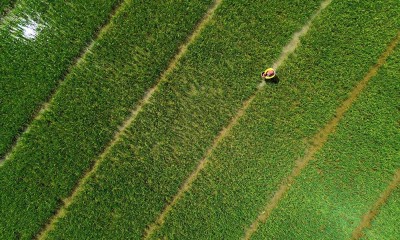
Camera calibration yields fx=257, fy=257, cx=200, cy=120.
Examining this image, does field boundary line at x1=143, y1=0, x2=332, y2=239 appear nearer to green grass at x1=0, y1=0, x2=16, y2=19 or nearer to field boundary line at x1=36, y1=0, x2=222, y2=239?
field boundary line at x1=36, y1=0, x2=222, y2=239

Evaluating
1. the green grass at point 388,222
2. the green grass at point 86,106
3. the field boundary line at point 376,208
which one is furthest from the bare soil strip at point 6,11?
the green grass at point 388,222

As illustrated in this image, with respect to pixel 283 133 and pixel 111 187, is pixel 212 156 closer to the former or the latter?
pixel 283 133

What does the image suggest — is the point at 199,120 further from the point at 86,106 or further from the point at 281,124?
the point at 86,106

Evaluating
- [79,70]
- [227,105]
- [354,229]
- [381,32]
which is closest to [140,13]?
[79,70]

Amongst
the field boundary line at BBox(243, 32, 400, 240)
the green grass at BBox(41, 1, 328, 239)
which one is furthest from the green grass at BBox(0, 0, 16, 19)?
the field boundary line at BBox(243, 32, 400, 240)

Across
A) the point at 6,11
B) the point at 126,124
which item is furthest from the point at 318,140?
the point at 6,11
